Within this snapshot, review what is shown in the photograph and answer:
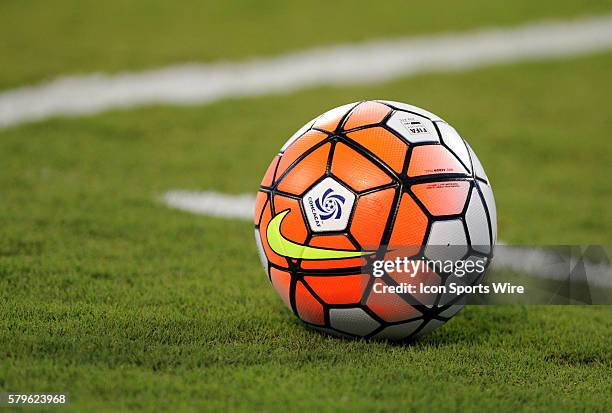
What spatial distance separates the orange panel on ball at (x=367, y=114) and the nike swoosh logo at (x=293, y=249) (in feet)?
1.72

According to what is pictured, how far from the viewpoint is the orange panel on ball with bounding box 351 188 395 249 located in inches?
136

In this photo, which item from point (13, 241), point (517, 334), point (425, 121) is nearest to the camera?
point (425, 121)

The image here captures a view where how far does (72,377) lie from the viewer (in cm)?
310

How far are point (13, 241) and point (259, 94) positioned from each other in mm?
4649

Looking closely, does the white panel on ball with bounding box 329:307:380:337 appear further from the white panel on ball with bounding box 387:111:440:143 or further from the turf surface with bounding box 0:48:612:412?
the white panel on ball with bounding box 387:111:440:143

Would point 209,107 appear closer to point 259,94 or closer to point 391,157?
point 259,94

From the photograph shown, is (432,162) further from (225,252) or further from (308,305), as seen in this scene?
(225,252)

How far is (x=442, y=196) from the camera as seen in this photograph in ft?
11.6

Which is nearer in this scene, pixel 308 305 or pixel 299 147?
pixel 308 305

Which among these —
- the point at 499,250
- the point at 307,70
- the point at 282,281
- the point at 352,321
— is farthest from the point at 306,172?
the point at 307,70

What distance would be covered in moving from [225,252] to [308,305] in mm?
1574

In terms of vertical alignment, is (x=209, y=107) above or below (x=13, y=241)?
above

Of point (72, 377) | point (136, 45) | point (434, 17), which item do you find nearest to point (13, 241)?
point (72, 377)

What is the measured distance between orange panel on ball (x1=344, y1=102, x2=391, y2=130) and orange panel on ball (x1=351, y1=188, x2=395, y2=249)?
405 mm
